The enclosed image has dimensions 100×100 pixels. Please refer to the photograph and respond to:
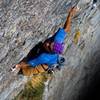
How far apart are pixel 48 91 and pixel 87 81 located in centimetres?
252

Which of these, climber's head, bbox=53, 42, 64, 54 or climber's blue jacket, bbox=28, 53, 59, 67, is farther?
climber's blue jacket, bbox=28, 53, 59, 67

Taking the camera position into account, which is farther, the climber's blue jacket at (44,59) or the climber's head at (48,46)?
the climber's blue jacket at (44,59)

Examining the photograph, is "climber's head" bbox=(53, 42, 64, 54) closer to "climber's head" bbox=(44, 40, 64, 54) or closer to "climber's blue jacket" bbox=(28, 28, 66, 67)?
"climber's head" bbox=(44, 40, 64, 54)

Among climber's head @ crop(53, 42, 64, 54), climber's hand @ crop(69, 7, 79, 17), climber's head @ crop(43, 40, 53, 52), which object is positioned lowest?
climber's head @ crop(53, 42, 64, 54)

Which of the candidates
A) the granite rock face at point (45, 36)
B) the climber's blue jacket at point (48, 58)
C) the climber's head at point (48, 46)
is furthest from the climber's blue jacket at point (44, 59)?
the granite rock face at point (45, 36)

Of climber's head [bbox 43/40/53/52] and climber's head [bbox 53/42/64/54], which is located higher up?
climber's head [bbox 43/40/53/52]

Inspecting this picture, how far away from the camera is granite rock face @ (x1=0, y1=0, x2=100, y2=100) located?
3623mm

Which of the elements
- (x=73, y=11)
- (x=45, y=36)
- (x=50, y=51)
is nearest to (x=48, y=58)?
(x=50, y=51)

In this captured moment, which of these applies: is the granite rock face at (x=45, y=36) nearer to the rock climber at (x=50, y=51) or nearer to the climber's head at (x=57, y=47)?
the rock climber at (x=50, y=51)

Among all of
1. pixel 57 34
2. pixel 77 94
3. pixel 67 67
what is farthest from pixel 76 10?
pixel 77 94

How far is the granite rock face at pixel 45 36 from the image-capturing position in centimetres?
362

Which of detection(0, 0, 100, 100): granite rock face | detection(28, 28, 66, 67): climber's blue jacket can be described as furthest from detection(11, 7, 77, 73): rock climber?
detection(0, 0, 100, 100): granite rock face

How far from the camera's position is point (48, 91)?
5961 millimetres

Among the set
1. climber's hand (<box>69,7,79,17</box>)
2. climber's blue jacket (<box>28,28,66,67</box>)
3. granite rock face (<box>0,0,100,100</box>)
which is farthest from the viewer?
climber's hand (<box>69,7,79,17</box>)
